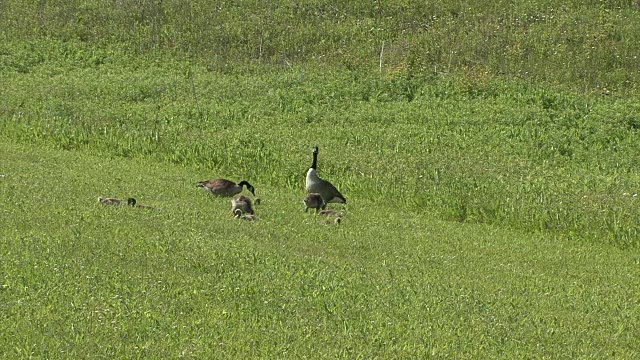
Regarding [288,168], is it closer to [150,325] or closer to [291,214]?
[291,214]

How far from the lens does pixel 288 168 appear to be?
22.0 meters

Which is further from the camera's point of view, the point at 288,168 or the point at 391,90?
the point at 391,90

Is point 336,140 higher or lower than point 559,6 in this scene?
lower

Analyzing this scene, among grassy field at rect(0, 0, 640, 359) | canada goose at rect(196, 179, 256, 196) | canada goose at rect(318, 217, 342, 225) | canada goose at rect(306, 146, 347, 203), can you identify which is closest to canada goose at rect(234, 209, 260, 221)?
grassy field at rect(0, 0, 640, 359)

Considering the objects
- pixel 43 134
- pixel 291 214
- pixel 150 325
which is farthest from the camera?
pixel 43 134

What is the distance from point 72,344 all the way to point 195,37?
1103 inches

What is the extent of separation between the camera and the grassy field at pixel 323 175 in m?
11.0

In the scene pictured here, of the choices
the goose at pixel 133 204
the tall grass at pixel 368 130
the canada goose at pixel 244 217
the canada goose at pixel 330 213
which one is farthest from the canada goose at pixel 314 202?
the goose at pixel 133 204

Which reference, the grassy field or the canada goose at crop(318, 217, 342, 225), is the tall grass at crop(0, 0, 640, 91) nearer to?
the grassy field

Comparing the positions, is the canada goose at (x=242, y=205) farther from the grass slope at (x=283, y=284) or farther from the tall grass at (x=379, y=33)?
the tall grass at (x=379, y=33)

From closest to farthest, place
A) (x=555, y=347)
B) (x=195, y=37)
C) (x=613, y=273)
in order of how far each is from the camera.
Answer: (x=555, y=347) → (x=613, y=273) → (x=195, y=37)

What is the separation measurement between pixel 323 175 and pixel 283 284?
9.97 m

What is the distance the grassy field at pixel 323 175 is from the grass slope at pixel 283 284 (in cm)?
4

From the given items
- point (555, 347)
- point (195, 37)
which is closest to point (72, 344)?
point (555, 347)
